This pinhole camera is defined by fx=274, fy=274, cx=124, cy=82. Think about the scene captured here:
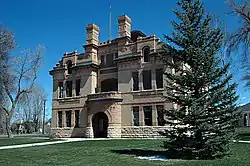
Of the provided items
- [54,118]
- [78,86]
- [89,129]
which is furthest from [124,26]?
[54,118]

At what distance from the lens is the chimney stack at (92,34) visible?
3638 cm

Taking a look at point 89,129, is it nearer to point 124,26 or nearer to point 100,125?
point 100,125

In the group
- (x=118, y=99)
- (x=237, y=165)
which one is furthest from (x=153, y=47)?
(x=237, y=165)

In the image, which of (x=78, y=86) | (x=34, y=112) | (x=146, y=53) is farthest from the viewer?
(x=34, y=112)

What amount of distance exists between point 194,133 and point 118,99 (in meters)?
20.0

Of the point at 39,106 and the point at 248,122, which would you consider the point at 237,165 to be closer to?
the point at 248,122

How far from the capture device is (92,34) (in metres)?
36.6

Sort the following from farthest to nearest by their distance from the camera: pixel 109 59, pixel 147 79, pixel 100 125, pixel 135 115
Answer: pixel 109 59 < pixel 100 125 < pixel 135 115 < pixel 147 79

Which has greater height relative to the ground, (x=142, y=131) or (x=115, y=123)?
(x=115, y=123)

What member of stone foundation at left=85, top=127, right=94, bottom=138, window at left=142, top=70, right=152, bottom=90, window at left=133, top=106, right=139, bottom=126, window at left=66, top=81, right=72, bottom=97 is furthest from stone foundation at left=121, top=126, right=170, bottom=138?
window at left=66, top=81, right=72, bottom=97

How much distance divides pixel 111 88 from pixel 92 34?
25.3 feet

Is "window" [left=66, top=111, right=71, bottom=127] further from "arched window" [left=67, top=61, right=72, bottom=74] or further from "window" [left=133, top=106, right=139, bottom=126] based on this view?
"window" [left=133, top=106, right=139, bottom=126]

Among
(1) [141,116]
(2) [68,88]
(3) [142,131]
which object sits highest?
(2) [68,88]

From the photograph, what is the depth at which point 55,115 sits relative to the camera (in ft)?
125
